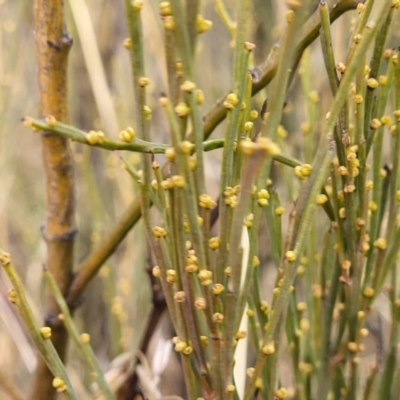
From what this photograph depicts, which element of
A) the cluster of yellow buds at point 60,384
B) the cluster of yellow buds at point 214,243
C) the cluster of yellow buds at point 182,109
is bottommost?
the cluster of yellow buds at point 60,384

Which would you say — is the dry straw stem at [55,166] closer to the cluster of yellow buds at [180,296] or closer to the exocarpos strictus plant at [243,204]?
the exocarpos strictus plant at [243,204]

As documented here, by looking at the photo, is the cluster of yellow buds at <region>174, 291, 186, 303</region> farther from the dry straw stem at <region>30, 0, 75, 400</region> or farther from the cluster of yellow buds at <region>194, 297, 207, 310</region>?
the dry straw stem at <region>30, 0, 75, 400</region>

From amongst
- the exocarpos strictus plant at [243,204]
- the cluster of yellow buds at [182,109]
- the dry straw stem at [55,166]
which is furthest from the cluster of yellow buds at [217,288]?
the dry straw stem at [55,166]

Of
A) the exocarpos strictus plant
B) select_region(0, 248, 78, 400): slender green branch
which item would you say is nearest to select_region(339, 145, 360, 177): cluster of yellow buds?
the exocarpos strictus plant

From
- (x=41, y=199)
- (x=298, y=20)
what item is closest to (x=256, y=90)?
(x=298, y=20)

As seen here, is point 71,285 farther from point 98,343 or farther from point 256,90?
point 98,343

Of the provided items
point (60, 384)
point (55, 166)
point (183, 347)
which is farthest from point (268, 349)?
point (55, 166)

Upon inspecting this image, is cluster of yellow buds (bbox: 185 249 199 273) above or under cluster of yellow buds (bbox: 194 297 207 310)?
above

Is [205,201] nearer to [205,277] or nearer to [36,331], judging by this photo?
[205,277]
